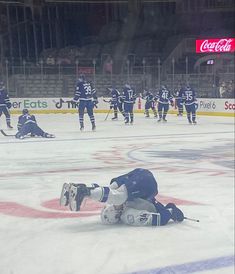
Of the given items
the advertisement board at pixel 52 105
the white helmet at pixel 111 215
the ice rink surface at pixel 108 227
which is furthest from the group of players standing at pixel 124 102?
the white helmet at pixel 111 215

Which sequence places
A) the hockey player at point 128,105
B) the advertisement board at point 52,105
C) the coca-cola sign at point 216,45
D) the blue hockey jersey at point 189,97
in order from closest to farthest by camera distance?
the hockey player at point 128,105 → the blue hockey jersey at point 189,97 → the advertisement board at point 52,105 → the coca-cola sign at point 216,45

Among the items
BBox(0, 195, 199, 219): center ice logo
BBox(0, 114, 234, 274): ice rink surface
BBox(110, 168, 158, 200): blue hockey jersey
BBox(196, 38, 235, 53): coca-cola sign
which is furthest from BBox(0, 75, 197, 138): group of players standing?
BBox(196, 38, 235, 53): coca-cola sign

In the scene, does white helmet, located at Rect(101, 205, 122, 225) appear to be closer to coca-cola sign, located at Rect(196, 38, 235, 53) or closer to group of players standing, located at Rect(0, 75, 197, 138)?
group of players standing, located at Rect(0, 75, 197, 138)

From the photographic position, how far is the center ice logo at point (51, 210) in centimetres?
383

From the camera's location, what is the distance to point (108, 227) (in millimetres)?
3518

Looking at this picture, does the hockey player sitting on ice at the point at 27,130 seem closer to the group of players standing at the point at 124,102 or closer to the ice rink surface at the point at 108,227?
the group of players standing at the point at 124,102

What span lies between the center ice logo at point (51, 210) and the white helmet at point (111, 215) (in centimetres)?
18

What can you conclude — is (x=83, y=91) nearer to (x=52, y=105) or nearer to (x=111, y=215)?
(x=111, y=215)

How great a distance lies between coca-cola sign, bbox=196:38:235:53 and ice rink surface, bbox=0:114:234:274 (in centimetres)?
1954

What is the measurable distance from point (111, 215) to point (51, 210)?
61 cm

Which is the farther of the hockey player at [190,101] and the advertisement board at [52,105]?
the advertisement board at [52,105]

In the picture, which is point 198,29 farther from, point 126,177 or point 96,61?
point 126,177

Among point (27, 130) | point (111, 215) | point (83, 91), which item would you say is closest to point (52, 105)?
point (83, 91)

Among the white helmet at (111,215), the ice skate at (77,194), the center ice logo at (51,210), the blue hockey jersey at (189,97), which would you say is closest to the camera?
the ice skate at (77,194)
